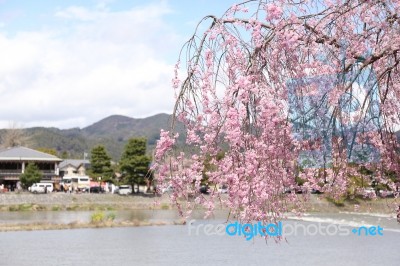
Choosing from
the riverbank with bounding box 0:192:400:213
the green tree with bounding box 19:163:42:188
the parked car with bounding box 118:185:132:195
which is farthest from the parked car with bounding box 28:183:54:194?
the parked car with bounding box 118:185:132:195

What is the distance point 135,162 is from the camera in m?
59.0

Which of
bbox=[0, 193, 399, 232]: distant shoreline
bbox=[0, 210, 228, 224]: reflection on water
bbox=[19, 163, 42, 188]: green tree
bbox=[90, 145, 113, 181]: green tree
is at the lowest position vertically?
bbox=[0, 210, 228, 224]: reflection on water

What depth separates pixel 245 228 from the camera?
704cm

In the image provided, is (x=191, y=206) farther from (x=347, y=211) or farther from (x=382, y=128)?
(x=347, y=211)

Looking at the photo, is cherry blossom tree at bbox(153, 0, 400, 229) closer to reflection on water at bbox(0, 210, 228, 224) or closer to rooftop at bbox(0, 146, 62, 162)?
reflection on water at bbox(0, 210, 228, 224)

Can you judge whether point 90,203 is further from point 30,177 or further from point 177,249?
point 177,249

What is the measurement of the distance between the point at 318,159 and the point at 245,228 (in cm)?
112

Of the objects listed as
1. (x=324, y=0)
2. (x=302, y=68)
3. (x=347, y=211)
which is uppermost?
(x=324, y=0)

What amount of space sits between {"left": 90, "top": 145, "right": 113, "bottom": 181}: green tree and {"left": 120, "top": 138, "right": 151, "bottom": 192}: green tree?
6120mm

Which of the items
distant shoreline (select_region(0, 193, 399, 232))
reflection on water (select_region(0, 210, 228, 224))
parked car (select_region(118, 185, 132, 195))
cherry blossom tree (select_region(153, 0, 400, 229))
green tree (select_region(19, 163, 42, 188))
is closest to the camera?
cherry blossom tree (select_region(153, 0, 400, 229))

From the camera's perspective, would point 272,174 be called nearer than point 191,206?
Yes

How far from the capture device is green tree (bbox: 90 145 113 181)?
215 ft

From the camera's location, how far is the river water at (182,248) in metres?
23.5

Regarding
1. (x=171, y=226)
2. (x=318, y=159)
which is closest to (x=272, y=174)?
(x=318, y=159)
